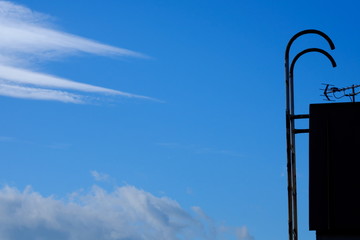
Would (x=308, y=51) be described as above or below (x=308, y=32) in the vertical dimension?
below

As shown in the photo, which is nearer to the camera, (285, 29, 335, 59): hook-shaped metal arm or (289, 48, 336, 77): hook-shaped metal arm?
(285, 29, 335, 59): hook-shaped metal arm

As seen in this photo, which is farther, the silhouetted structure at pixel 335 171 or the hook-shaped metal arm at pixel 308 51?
the hook-shaped metal arm at pixel 308 51

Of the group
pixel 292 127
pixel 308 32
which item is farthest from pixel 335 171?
pixel 308 32

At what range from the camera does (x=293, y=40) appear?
2972 cm

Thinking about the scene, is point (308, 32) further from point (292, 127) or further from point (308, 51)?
point (292, 127)

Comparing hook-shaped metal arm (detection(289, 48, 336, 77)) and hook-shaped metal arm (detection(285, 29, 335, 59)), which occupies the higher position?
hook-shaped metal arm (detection(285, 29, 335, 59))

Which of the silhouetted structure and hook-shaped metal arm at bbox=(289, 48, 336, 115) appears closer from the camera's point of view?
the silhouetted structure

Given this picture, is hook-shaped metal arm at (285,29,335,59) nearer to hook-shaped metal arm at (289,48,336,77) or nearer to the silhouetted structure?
hook-shaped metal arm at (289,48,336,77)

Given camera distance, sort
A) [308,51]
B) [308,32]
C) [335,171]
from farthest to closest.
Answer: [308,51], [308,32], [335,171]

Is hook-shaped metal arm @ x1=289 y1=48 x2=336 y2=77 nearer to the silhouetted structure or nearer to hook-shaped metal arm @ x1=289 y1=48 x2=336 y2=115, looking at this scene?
hook-shaped metal arm @ x1=289 y1=48 x2=336 y2=115

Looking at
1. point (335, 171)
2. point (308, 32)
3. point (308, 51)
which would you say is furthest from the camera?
point (308, 51)

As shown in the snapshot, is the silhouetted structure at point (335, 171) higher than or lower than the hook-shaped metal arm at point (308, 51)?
lower

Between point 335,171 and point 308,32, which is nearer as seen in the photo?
point 335,171

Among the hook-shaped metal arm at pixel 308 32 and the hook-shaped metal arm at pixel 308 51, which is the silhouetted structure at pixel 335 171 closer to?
the hook-shaped metal arm at pixel 308 51
